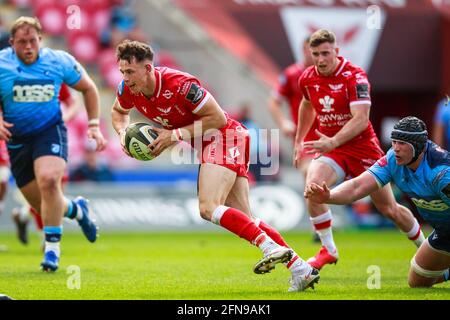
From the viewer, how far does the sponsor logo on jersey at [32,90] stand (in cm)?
991

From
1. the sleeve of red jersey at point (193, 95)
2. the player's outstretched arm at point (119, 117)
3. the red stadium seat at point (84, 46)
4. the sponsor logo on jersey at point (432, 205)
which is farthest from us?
the red stadium seat at point (84, 46)

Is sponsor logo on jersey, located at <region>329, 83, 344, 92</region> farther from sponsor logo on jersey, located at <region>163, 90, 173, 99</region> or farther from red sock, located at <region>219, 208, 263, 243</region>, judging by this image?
red sock, located at <region>219, 208, 263, 243</region>

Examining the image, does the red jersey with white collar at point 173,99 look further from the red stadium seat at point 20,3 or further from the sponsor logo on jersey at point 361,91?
the red stadium seat at point 20,3

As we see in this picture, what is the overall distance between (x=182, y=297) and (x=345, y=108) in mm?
3275

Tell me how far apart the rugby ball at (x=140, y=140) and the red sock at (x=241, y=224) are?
2.78 ft

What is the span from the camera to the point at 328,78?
991 centimetres

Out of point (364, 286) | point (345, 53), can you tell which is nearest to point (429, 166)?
point (364, 286)

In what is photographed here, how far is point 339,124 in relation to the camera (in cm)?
999

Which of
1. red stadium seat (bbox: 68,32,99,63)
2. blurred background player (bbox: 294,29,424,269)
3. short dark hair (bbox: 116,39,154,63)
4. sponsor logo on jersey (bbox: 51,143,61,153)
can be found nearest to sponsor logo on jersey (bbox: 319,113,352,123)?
blurred background player (bbox: 294,29,424,269)

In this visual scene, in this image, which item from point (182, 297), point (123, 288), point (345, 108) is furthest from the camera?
point (345, 108)

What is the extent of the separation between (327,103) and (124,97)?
233 centimetres

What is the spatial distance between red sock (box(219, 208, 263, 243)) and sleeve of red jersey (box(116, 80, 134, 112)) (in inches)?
59.1

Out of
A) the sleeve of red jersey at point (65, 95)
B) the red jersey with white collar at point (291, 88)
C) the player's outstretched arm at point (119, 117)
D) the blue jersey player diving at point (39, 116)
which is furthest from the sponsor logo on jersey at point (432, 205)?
the red jersey with white collar at point (291, 88)

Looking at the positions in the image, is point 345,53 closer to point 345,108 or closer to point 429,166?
point 345,108
